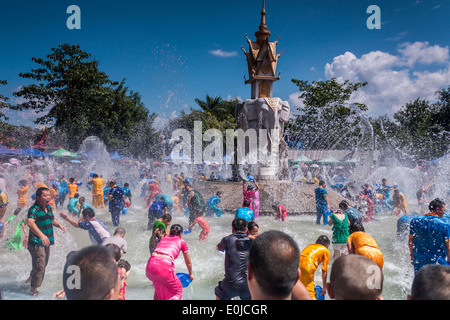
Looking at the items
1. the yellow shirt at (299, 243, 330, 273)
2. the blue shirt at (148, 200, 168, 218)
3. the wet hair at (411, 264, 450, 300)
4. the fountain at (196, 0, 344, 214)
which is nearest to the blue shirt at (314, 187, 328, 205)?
the fountain at (196, 0, 344, 214)

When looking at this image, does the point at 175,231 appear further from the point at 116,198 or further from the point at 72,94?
the point at 72,94

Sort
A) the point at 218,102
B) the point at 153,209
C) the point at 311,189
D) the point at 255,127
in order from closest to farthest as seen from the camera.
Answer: the point at 153,209 < the point at 311,189 < the point at 255,127 < the point at 218,102

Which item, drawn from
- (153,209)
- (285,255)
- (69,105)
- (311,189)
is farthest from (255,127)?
(69,105)

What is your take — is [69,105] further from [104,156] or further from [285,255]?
[285,255]

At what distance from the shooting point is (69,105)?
1223 inches

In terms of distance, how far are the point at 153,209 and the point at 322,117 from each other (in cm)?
3081

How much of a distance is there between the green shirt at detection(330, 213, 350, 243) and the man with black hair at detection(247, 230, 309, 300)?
4744 mm

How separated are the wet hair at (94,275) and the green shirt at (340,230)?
206 inches

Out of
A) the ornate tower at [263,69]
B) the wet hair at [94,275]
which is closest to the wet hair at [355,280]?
the wet hair at [94,275]

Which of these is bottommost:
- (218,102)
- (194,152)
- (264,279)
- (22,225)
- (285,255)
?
(22,225)

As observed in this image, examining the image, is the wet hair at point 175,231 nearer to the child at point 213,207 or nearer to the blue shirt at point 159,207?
the blue shirt at point 159,207

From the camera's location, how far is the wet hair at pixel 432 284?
230 cm

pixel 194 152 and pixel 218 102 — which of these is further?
pixel 218 102

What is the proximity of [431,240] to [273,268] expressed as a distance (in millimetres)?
3933
